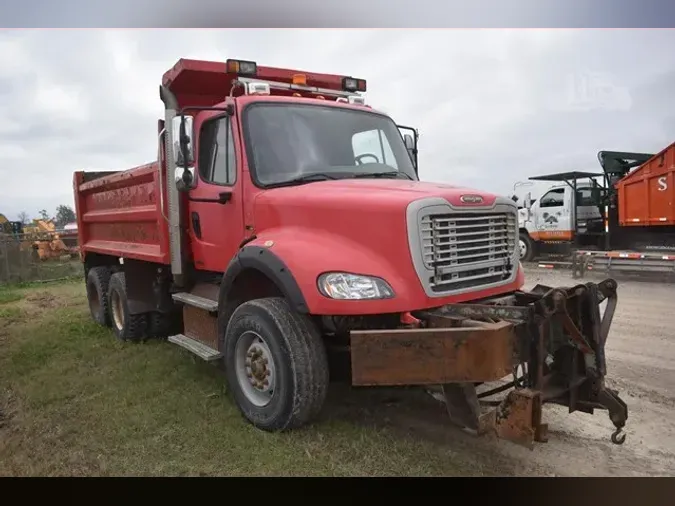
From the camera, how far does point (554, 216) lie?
1539 cm

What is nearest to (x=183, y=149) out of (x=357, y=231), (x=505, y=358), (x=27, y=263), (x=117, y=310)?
(x=357, y=231)

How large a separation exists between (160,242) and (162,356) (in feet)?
4.32

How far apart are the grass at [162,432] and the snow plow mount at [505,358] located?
0.55m

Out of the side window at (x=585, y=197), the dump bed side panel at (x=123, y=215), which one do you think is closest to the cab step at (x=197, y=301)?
the dump bed side panel at (x=123, y=215)

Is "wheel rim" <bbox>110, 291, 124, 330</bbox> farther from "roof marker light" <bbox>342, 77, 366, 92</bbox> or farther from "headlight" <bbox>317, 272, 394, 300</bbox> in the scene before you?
"headlight" <bbox>317, 272, 394, 300</bbox>

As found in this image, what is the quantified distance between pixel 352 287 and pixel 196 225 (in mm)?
2357

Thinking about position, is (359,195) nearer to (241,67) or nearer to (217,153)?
(217,153)

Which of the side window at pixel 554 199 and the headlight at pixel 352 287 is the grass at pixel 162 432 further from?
the side window at pixel 554 199

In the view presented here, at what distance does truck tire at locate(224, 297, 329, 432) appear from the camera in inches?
142

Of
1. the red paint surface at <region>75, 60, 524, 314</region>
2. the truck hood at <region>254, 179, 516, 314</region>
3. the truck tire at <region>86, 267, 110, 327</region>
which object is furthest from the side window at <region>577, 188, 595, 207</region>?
the truck tire at <region>86, 267, 110, 327</region>

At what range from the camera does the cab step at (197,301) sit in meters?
4.72

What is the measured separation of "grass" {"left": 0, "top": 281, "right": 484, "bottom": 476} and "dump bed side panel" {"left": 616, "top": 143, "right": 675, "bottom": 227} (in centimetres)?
999

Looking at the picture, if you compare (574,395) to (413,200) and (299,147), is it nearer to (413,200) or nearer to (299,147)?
(413,200)

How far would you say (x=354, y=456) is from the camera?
3.56 meters
